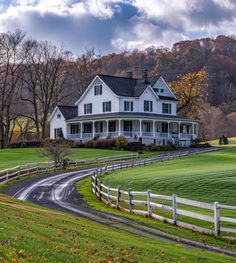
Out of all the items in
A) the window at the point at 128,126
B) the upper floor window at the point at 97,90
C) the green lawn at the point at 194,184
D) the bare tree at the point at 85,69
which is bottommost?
the green lawn at the point at 194,184

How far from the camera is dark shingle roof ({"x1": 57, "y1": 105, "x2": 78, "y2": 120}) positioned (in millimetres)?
79125

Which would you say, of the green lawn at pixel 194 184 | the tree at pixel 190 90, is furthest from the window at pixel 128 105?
the green lawn at pixel 194 184

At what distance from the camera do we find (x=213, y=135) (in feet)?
382

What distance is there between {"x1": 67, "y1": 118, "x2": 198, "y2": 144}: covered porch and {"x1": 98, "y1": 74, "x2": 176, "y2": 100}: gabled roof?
178 inches

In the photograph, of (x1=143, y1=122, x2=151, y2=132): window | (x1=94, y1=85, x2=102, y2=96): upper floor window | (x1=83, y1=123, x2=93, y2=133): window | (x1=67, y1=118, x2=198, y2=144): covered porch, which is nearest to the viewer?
(x1=67, y1=118, x2=198, y2=144): covered porch

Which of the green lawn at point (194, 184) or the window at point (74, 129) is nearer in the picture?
the green lawn at point (194, 184)

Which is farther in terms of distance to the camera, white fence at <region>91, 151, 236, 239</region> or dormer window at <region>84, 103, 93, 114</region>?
dormer window at <region>84, 103, 93, 114</region>

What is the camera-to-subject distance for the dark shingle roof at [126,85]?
73.8m

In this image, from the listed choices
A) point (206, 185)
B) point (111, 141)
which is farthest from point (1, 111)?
point (206, 185)

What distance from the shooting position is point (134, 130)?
240 ft

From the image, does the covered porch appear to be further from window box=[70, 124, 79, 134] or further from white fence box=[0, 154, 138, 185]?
white fence box=[0, 154, 138, 185]

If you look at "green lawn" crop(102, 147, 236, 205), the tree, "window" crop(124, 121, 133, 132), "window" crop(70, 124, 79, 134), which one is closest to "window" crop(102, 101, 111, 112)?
"window" crop(124, 121, 133, 132)

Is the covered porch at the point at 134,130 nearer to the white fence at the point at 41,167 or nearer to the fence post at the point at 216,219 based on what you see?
the white fence at the point at 41,167

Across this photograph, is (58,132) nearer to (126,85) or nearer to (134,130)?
(126,85)
